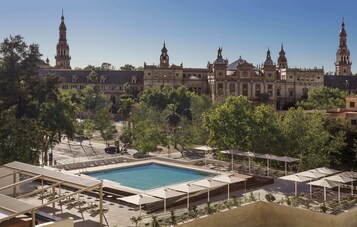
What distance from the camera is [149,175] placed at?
36.0m

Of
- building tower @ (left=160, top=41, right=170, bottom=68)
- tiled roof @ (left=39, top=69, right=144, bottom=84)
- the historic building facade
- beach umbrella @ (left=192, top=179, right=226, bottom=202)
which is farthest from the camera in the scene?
tiled roof @ (left=39, top=69, right=144, bottom=84)

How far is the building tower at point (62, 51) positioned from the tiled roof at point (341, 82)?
67.7m

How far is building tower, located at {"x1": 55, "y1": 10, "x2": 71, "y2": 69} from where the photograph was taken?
12256 centimetres

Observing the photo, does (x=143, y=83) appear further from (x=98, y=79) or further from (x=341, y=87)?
(x=341, y=87)

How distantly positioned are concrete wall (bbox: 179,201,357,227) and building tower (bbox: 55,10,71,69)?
104948 mm

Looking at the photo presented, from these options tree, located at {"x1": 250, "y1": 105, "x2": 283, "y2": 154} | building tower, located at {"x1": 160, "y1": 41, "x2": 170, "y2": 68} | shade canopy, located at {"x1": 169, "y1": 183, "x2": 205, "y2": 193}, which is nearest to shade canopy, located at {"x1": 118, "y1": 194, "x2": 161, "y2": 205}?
shade canopy, located at {"x1": 169, "y1": 183, "x2": 205, "y2": 193}

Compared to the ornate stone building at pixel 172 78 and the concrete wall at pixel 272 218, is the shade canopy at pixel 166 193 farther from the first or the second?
the ornate stone building at pixel 172 78

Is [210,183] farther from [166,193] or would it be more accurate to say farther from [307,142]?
[307,142]

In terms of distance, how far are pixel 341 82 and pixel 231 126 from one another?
76.7 metres

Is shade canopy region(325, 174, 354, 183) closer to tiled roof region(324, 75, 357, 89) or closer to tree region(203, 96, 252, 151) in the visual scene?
tree region(203, 96, 252, 151)

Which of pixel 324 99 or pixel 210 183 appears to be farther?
pixel 324 99

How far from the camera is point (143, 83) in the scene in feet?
362

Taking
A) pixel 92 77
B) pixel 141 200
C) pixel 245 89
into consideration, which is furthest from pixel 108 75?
pixel 141 200

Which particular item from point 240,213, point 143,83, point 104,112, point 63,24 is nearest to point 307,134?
point 240,213
